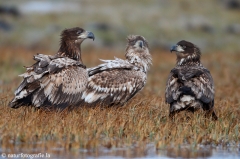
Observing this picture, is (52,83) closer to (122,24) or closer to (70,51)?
(70,51)

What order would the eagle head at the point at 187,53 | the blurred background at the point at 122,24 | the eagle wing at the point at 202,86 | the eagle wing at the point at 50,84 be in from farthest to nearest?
the blurred background at the point at 122,24, the eagle head at the point at 187,53, the eagle wing at the point at 202,86, the eagle wing at the point at 50,84

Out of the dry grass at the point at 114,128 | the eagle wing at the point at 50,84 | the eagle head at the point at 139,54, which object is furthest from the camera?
the eagle head at the point at 139,54

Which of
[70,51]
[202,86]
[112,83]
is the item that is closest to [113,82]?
[112,83]

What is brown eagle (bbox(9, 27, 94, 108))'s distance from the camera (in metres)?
9.56

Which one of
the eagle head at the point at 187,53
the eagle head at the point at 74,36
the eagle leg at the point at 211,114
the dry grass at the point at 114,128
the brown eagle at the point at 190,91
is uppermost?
the eagle head at the point at 74,36

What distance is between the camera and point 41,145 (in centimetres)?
779

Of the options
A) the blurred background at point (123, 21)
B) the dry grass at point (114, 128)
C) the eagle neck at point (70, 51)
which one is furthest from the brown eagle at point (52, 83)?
the blurred background at point (123, 21)

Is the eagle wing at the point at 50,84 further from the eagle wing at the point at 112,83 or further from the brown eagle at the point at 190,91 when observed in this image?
the brown eagle at the point at 190,91

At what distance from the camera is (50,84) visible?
9664 mm

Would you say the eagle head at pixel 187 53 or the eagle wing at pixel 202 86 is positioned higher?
the eagle head at pixel 187 53

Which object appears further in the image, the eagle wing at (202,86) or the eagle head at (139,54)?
the eagle head at (139,54)

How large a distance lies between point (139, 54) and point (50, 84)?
8.20ft

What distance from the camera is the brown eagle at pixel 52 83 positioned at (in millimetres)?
9562

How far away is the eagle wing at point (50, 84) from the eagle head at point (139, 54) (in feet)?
5.22
